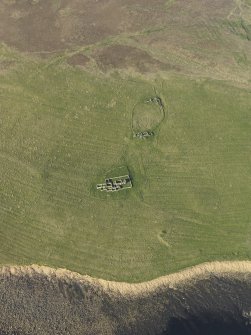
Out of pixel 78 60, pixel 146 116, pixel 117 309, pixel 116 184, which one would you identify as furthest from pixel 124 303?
pixel 78 60

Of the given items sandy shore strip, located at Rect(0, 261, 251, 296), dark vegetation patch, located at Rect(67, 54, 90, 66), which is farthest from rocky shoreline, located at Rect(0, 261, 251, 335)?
dark vegetation patch, located at Rect(67, 54, 90, 66)

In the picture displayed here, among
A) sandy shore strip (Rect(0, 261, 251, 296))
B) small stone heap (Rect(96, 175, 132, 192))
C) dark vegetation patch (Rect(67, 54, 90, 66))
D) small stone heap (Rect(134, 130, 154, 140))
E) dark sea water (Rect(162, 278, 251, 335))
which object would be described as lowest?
dark sea water (Rect(162, 278, 251, 335))

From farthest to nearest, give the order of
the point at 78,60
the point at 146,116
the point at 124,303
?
the point at 78,60 → the point at 146,116 → the point at 124,303

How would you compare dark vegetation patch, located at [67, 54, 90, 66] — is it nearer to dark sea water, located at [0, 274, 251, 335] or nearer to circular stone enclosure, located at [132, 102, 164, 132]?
circular stone enclosure, located at [132, 102, 164, 132]

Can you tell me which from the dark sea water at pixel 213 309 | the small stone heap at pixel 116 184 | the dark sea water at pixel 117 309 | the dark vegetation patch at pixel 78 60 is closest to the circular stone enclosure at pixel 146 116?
the small stone heap at pixel 116 184

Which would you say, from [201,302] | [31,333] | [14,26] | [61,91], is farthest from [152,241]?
[14,26]

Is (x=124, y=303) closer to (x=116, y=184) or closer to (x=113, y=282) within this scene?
(x=113, y=282)

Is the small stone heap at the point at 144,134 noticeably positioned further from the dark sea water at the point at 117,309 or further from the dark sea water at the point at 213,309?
the dark sea water at the point at 213,309

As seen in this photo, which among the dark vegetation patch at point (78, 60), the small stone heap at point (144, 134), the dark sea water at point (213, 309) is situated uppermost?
the dark vegetation patch at point (78, 60)
